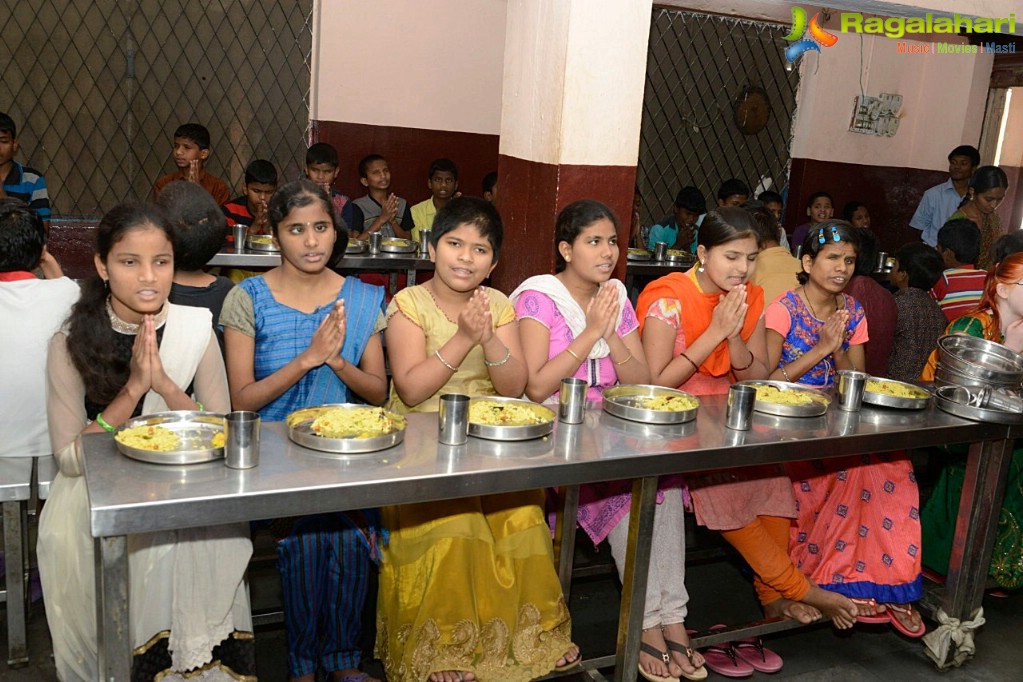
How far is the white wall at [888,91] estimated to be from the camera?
7.35 m

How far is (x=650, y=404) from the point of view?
2607 mm

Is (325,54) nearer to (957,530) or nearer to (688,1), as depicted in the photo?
(688,1)

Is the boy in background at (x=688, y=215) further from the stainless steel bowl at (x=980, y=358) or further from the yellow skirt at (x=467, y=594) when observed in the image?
the yellow skirt at (x=467, y=594)

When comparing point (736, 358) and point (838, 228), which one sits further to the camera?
point (838, 228)

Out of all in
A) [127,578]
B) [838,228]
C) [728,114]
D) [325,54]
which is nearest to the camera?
[127,578]

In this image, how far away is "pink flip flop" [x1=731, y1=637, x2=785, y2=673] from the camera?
293 cm

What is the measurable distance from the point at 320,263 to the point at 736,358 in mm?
1339

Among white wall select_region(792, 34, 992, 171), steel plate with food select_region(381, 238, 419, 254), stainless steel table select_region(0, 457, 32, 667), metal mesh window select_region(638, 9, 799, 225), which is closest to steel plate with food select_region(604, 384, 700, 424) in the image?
stainless steel table select_region(0, 457, 32, 667)

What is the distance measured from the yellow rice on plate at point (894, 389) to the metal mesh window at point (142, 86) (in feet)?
14.9

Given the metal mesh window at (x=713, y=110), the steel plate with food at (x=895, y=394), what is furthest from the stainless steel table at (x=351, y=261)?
the metal mesh window at (x=713, y=110)

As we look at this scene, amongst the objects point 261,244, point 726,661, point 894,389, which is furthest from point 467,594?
point 261,244

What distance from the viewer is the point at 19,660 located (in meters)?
2.64

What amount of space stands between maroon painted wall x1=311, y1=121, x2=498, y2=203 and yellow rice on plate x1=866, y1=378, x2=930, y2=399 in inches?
168

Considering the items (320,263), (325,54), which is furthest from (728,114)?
(320,263)
